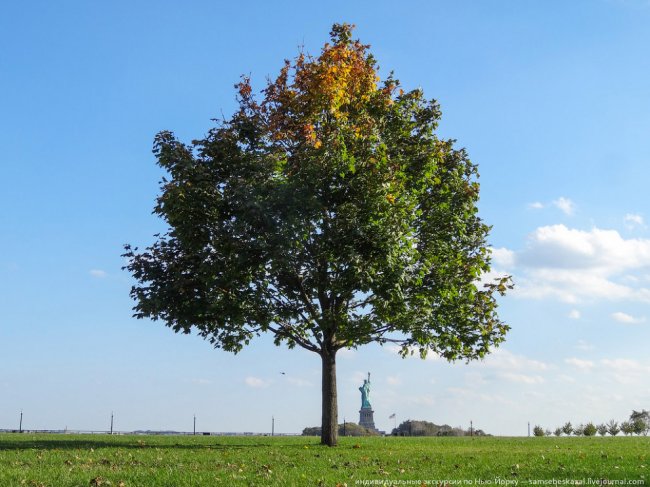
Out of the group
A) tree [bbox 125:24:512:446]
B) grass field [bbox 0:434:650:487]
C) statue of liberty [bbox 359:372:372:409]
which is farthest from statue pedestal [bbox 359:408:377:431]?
grass field [bbox 0:434:650:487]

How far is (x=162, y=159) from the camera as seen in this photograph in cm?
2647

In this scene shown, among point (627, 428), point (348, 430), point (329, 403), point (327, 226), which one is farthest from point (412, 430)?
point (327, 226)

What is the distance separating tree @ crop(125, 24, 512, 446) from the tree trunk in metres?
0.06

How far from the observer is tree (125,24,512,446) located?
24516mm

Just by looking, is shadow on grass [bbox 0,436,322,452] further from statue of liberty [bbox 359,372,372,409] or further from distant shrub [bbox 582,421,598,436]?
statue of liberty [bbox 359,372,372,409]

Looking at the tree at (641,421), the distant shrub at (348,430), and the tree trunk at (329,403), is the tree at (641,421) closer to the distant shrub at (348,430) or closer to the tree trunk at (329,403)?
the distant shrub at (348,430)

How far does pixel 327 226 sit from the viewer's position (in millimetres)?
25359

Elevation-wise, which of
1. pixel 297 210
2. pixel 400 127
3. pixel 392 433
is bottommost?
pixel 392 433

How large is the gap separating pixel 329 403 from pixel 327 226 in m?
7.66

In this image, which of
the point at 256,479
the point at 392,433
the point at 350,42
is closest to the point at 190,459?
the point at 256,479

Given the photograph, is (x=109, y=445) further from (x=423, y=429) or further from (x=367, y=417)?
(x=367, y=417)

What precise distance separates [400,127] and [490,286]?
7.99 meters

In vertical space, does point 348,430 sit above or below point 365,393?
below

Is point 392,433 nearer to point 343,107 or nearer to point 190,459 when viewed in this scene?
point 343,107
